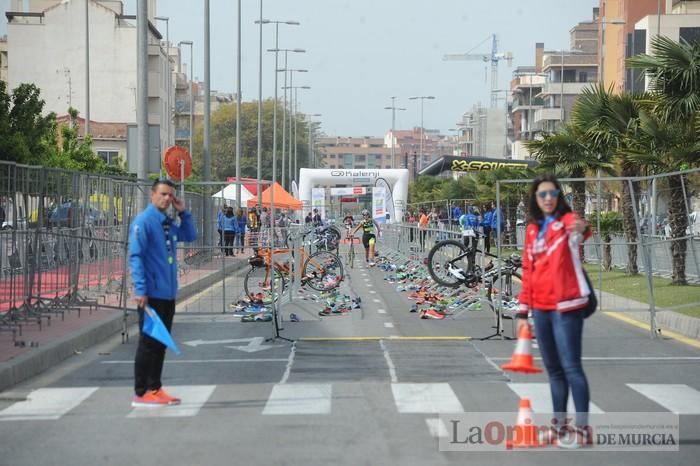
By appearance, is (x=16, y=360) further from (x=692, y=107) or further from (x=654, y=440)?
(x=692, y=107)

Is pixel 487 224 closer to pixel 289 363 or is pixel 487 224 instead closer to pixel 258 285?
pixel 258 285

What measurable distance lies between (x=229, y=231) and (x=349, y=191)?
42373 mm

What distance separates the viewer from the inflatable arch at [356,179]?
5897 centimetres

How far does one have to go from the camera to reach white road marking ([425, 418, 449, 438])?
8.68 metres

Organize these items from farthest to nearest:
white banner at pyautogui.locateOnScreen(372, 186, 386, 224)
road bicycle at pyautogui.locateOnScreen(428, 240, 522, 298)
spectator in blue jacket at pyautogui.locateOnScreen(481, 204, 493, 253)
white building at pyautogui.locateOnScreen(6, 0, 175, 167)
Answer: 1. white building at pyautogui.locateOnScreen(6, 0, 175, 167)
2. white banner at pyautogui.locateOnScreen(372, 186, 386, 224)
3. spectator in blue jacket at pyautogui.locateOnScreen(481, 204, 493, 253)
4. road bicycle at pyautogui.locateOnScreen(428, 240, 522, 298)

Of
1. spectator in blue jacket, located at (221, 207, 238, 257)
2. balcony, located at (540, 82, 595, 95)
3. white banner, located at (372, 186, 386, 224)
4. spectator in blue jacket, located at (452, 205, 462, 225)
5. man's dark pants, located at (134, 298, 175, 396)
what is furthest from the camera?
balcony, located at (540, 82, 595, 95)

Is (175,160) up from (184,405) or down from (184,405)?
up

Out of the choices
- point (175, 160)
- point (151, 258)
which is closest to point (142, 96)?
point (175, 160)

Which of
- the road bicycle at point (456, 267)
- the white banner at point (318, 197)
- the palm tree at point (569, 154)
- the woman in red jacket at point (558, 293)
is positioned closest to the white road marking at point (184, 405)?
the woman in red jacket at point (558, 293)

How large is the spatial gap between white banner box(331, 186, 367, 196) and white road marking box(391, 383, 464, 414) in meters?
49.7

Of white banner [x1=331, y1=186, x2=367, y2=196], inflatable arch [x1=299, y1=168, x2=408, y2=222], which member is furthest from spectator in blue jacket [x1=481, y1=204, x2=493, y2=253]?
white banner [x1=331, y1=186, x2=367, y2=196]

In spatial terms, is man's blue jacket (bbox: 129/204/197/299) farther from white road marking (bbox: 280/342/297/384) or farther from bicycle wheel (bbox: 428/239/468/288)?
bicycle wheel (bbox: 428/239/468/288)

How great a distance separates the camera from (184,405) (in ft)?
33.7

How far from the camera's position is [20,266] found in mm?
15695
